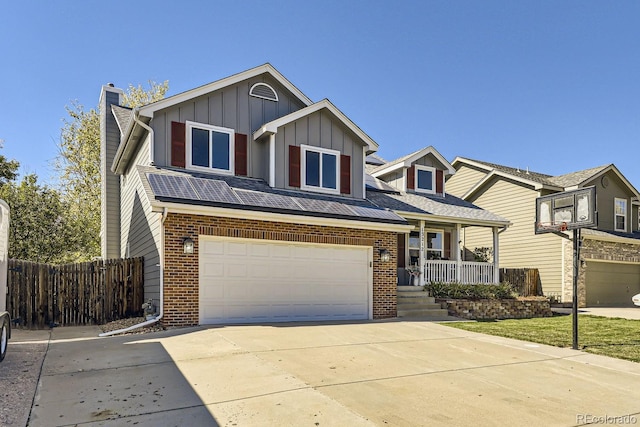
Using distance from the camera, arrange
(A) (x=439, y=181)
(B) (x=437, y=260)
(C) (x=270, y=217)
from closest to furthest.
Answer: (C) (x=270, y=217) < (B) (x=437, y=260) < (A) (x=439, y=181)

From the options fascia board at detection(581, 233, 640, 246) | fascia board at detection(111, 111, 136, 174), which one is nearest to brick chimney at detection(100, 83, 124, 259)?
fascia board at detection(111, 111, 136, 174)

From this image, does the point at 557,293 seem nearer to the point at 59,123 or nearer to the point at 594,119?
the point at 594,119

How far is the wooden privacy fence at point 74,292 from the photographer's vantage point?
10938 millimetres

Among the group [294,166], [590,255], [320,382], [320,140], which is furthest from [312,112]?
[590,255]

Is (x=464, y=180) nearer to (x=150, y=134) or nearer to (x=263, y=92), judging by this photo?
(x=263, y=92)

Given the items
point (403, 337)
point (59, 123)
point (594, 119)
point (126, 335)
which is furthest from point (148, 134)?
point (59, 123)

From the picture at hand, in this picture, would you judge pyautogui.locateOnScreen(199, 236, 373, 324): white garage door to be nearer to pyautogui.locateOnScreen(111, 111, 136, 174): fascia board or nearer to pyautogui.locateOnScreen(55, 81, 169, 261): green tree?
pyautogui.locateOnScreen(111, 111, 136, 174): fascia board

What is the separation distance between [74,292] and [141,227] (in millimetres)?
2548

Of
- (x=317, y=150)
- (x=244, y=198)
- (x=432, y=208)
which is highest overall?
(x=317, y=150)

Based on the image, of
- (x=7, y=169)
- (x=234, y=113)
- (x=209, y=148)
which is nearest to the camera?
(x=209, y=148)

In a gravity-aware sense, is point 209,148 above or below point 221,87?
below

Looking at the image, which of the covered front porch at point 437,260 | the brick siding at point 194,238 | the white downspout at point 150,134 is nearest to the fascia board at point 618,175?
the covered front porch at point 437,260

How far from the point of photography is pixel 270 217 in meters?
11.4

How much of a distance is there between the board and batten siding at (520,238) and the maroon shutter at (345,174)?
9539 mm
